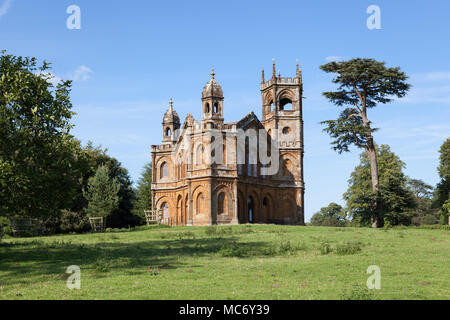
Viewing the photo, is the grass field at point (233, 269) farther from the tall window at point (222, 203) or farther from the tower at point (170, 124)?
the tower at point (170, 124)

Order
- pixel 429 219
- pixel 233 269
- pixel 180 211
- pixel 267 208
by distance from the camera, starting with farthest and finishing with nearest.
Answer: pixel 429 219
pixel 180 211
pixel 267 208
pixel 233 269

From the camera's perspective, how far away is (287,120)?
2490 inches

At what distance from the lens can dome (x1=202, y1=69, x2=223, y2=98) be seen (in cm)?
5100

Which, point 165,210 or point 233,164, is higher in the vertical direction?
point 233,164

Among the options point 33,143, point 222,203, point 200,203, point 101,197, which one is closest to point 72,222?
point 101,197

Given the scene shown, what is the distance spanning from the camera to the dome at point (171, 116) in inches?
2647

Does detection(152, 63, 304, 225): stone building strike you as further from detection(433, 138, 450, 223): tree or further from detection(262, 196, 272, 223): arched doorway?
detection(433, 138, 450, 223): tree

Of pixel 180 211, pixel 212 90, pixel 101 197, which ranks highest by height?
pixel 212 90

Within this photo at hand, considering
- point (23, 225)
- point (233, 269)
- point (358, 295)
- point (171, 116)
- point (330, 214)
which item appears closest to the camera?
point (358, 295)

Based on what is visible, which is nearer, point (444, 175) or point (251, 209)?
point (251, 209)

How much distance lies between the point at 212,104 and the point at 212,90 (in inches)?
61.0

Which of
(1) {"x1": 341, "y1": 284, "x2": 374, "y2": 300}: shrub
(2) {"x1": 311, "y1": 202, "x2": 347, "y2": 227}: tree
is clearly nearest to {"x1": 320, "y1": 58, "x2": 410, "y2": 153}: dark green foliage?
(1) {"x1": 341, "y1": 284, "x2": 374, "y2": 300}: shrub

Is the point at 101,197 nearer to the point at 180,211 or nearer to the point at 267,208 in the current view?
the point at 180,211
